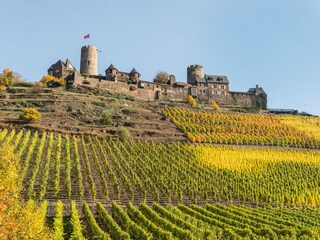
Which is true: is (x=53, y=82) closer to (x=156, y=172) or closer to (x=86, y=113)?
(x=86, y=113)

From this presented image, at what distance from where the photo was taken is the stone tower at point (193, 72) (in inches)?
4646

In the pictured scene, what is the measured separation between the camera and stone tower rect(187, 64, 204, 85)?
118000 millimetres

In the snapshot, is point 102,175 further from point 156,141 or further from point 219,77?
point 219,77

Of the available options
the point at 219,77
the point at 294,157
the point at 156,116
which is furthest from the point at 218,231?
the point at 219,77

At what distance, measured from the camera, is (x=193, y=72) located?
119000mm

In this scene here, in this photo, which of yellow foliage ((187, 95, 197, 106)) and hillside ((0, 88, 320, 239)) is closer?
hillside ((0, 88, 320, 239))

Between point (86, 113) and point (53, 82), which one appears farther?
point (53, 82)

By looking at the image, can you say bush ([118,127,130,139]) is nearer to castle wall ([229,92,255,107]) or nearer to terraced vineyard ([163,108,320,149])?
terraced vineyard ([163,108,320,149])

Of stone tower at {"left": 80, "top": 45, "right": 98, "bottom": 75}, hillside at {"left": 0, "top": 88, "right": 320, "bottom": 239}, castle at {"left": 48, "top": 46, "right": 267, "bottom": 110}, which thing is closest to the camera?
→ hillside at {"left": 0, "top": 88, "right": 320, "bottom": 239}

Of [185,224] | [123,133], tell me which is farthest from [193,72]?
[185,224]

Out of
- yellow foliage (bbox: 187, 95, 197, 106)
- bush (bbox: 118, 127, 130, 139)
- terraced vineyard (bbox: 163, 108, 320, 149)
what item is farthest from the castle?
bush (bbox: 118, 127, 130, 139)

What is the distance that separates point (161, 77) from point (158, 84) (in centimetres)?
1514

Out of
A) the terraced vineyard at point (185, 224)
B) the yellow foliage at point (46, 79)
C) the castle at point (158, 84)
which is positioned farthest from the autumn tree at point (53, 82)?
the terraced vineyard at point (185, 224)

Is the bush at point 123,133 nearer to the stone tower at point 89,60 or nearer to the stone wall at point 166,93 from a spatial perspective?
the stone wall at point 166,93
